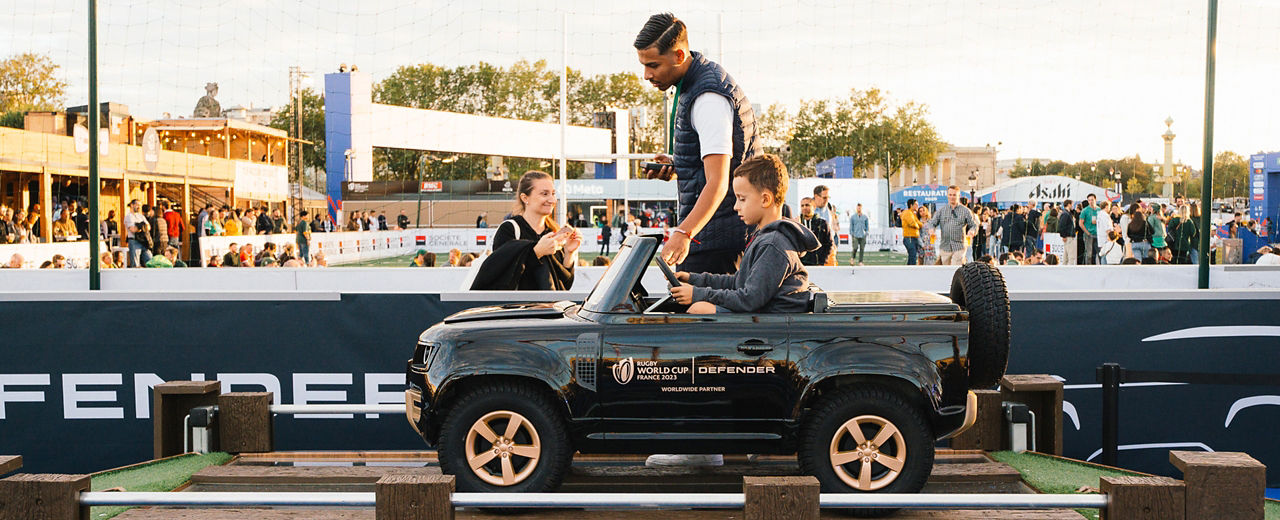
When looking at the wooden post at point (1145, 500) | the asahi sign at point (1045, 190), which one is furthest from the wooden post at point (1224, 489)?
Result: the asahi sign at point (1045, 190)

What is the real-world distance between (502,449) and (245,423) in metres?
2.16

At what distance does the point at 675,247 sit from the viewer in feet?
13.9

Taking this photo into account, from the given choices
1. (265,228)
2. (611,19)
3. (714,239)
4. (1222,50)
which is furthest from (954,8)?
(265,228)

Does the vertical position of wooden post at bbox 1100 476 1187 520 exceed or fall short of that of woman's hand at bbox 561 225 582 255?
it falls short

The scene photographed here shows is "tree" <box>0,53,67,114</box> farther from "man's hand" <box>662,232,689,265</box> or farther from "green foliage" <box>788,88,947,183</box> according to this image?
"green foliage" <box>788,88,947,183</box>

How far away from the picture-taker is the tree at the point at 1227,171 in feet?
23.0

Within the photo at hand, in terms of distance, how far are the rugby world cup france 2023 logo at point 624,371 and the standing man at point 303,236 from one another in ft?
23.0

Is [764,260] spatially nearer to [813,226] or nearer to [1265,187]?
[813,226]

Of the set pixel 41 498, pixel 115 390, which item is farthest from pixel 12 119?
pixel 41 498

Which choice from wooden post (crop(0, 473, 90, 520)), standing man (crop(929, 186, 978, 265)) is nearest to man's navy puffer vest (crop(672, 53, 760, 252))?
wooden post (crop(0, 473, 90, 520))

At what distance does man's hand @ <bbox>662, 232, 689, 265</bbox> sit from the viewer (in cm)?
420

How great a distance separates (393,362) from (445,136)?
412cm

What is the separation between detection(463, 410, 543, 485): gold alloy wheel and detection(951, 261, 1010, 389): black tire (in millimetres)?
1653

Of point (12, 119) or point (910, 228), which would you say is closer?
point (910, 228)
